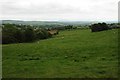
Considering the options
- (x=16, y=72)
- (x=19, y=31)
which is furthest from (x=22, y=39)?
(x=16, y=72)

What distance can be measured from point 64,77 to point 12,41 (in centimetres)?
4018

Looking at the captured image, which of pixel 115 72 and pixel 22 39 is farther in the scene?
pixel 22 39

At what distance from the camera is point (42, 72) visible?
14.4m

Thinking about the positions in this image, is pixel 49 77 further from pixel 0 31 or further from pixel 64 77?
pixel 0 31

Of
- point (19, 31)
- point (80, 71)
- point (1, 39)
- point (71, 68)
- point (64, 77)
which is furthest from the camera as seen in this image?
point (19, 31)

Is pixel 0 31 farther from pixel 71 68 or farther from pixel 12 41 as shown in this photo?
pixel 71 68

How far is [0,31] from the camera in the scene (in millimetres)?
53281

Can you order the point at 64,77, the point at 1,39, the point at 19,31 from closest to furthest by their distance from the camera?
the point at 64,77 → the point at 1,39 → the point at 19,31

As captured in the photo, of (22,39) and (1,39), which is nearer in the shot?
(1,39)

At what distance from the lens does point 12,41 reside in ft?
169

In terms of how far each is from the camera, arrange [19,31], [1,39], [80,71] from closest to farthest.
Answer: [80,71] → [1,39] → [19,31]

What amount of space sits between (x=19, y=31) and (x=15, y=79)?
1610 inches

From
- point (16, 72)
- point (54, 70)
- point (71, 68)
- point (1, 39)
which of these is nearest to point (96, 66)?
point (71, 68)

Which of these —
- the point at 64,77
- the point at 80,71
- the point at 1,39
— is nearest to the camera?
the point at 64,77
